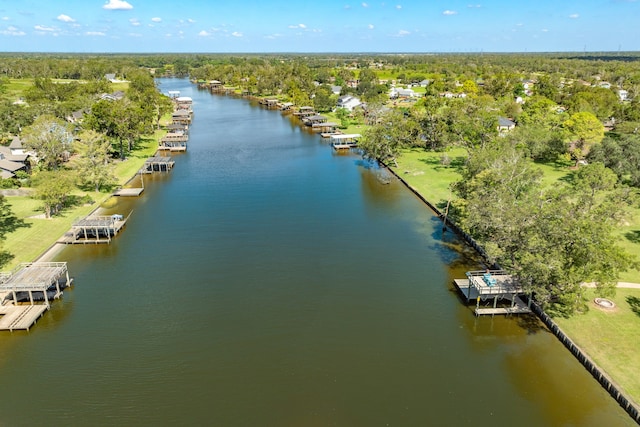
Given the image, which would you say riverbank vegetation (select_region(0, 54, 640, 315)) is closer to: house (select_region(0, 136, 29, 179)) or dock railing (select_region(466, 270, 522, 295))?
dock railing (select_region(466, 270, 522, 295))

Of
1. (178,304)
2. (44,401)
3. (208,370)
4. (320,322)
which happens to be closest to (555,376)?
(320,322)

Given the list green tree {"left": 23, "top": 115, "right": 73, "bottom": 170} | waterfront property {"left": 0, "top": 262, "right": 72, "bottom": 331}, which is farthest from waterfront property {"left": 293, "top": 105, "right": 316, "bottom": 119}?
waterfront property {"left": 0, "top": 262, "right": 72, "bottom": 331}

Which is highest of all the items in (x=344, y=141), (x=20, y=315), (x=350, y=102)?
(x=350, y=102)

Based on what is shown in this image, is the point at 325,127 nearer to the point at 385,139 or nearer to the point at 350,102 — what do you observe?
the point at 350,102

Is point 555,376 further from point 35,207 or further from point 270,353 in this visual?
point 35,207

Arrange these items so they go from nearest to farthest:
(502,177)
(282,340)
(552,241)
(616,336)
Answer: (616,336) < (282,340) < (552,241) < (502,177)

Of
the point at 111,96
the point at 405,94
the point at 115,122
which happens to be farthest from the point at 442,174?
the point at 111,96
